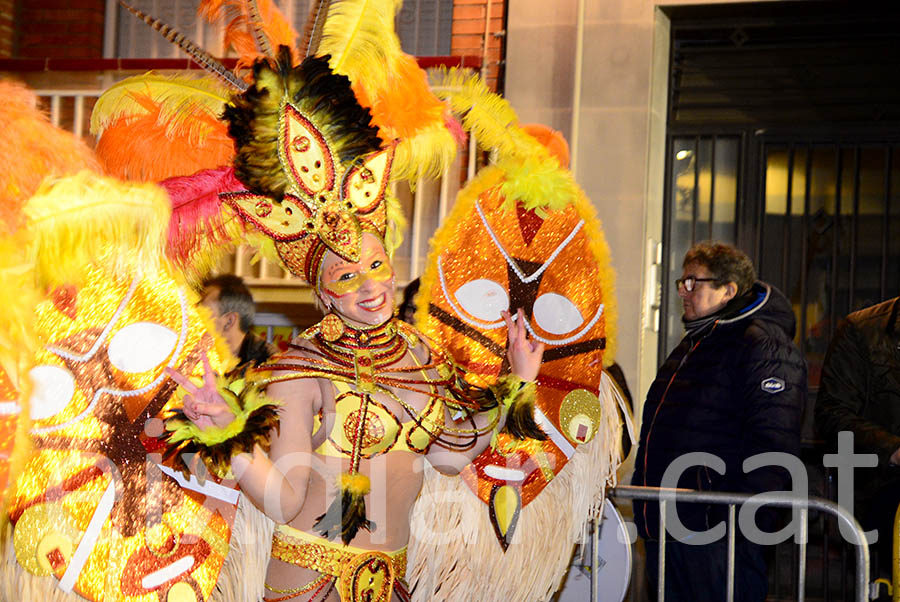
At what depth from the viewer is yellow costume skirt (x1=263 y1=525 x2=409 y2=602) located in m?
2.37

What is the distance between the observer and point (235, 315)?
4.04 meters

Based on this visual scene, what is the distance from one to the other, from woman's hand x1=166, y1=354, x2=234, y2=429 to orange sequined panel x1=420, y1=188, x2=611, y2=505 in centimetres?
87

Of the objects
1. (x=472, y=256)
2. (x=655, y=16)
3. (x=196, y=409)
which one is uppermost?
(x=655, y=16)

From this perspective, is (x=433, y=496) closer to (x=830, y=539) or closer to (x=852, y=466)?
(x=852, y=466)

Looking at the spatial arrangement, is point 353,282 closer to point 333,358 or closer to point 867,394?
point 333,358

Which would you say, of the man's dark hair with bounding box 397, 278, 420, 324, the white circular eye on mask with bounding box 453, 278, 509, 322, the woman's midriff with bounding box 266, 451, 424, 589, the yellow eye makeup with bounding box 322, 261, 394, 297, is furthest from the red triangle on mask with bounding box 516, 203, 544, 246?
the man's dark hair with bounding box 397, 278, 420, 324

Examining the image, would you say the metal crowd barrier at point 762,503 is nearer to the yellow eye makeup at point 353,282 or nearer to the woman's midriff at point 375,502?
the woman's midriff at point 375,502

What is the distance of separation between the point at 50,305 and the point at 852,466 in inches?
110

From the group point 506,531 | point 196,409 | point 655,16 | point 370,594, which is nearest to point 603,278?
point 506,531

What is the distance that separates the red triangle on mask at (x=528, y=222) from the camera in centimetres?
297

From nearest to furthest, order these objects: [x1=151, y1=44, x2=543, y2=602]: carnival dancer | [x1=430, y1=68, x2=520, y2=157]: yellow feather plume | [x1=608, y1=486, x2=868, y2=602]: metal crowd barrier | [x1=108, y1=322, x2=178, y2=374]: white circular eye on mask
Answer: [x1=151, y1=44, x2=543, y2=602]: carnival dancer
[x1=108, y1=322, x2=178, y2=374]: white circular eye on mask
[x1=430, y1=68, x2=520, y2=157]: yellow feather plume
[x1=608, y1=486, x2=868, y2=602]: metal crowd barrier

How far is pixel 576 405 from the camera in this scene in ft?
9.61

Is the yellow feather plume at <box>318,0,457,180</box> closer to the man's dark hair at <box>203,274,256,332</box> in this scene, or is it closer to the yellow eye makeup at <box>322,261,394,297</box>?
the yellow eye makeup at <box>322,261,394,297</box>

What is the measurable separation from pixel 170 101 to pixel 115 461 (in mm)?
912
